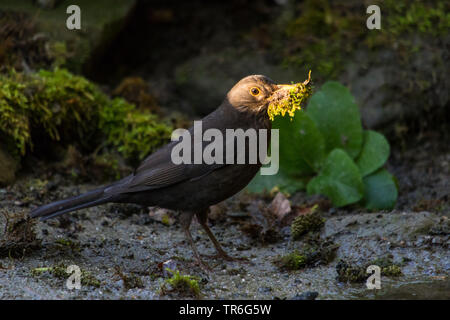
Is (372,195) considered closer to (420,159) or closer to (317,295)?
(420,159)

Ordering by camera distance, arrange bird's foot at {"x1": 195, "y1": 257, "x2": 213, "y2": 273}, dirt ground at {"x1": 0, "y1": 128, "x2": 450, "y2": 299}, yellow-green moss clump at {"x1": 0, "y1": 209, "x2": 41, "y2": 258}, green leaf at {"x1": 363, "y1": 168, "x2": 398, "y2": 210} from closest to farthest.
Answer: dirt ground at {"x1": 0, "y1": 128, "x2": 450, "y2": 299}
yellow-green moss clump at {"x1": 0, "y1": 209, "x2": 41, "y2": 258}
bird's foot at {"x1": 195, "y1": 257, "x2": 213, "y2": 273}
green leaf at {"x1": 363, "y1": 168, "x2": 398, "y2": 210}

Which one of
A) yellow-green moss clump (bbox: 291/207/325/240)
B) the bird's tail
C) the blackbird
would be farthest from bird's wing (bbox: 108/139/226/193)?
yellow-green moss clump (bbox: 291/207/325/240)

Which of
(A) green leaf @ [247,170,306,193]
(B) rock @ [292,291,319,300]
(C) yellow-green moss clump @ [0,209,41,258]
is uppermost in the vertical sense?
(A) green leaf @ [247,170,306,193]

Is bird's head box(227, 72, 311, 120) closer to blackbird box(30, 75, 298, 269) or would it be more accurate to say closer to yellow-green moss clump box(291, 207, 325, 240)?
blackbird box(30, 75, 298, 269)

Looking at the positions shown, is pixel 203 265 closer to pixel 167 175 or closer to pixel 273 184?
pixel 167 175

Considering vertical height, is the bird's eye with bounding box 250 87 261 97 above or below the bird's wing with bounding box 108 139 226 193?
above

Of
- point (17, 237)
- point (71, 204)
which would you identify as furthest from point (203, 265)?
point (17, 237)
